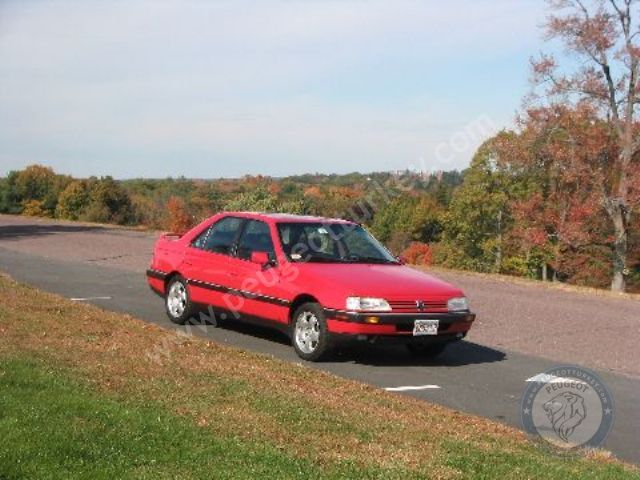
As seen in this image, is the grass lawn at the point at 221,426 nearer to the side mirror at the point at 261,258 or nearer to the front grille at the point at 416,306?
the front grille at the point at 416,306

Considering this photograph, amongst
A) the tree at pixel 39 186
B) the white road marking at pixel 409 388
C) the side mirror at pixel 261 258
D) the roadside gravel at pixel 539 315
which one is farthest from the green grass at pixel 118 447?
the tree at pixel 39 186

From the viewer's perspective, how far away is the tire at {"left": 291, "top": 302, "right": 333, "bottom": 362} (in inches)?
344

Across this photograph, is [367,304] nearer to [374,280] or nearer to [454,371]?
[374,280]

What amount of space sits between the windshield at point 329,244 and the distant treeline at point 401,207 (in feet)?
24.4

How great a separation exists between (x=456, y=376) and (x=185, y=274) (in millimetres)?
4022

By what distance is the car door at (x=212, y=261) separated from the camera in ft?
33.6

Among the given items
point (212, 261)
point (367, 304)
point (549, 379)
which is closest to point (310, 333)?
point (367, 304)

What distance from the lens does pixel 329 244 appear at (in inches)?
389

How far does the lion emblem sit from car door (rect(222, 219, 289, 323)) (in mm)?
3223

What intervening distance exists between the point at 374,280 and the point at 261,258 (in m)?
1.46

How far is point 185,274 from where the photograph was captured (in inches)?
427

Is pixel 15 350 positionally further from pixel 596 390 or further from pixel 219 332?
pixel 596 390

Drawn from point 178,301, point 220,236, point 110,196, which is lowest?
point 178,301

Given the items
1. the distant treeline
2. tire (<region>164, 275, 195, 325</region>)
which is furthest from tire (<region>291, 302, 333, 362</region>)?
the distant treeline
